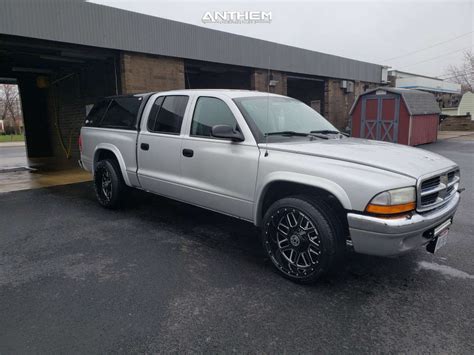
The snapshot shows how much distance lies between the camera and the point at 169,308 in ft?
9.72

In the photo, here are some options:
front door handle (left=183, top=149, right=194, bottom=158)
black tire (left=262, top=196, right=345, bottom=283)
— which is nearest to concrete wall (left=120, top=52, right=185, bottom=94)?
front door handle (left=183, top=149, right=194, bottom=158)

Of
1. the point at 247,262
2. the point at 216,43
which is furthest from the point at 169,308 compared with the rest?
the point at 216,43

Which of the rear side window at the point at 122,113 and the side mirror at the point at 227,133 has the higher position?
the rear side window at the point at 122,113

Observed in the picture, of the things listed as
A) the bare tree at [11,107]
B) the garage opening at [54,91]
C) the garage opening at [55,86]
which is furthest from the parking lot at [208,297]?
the bare tree at [11,107]

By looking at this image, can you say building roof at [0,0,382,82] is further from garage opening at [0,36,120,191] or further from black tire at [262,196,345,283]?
black tire at [262,196,345,283]

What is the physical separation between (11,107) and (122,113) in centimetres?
4826

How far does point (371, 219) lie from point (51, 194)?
6.74 m

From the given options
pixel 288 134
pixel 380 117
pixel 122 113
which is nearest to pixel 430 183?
pixel 288 134

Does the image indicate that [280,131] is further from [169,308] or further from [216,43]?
[216,43]

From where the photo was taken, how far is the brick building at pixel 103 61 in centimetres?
813

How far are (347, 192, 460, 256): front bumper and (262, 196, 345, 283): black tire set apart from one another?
0.67 ft

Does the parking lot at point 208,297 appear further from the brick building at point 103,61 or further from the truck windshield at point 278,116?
the brick building at point 103,61

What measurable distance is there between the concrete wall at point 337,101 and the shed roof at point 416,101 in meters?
1.92

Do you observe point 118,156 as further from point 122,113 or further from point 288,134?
point 288,134
